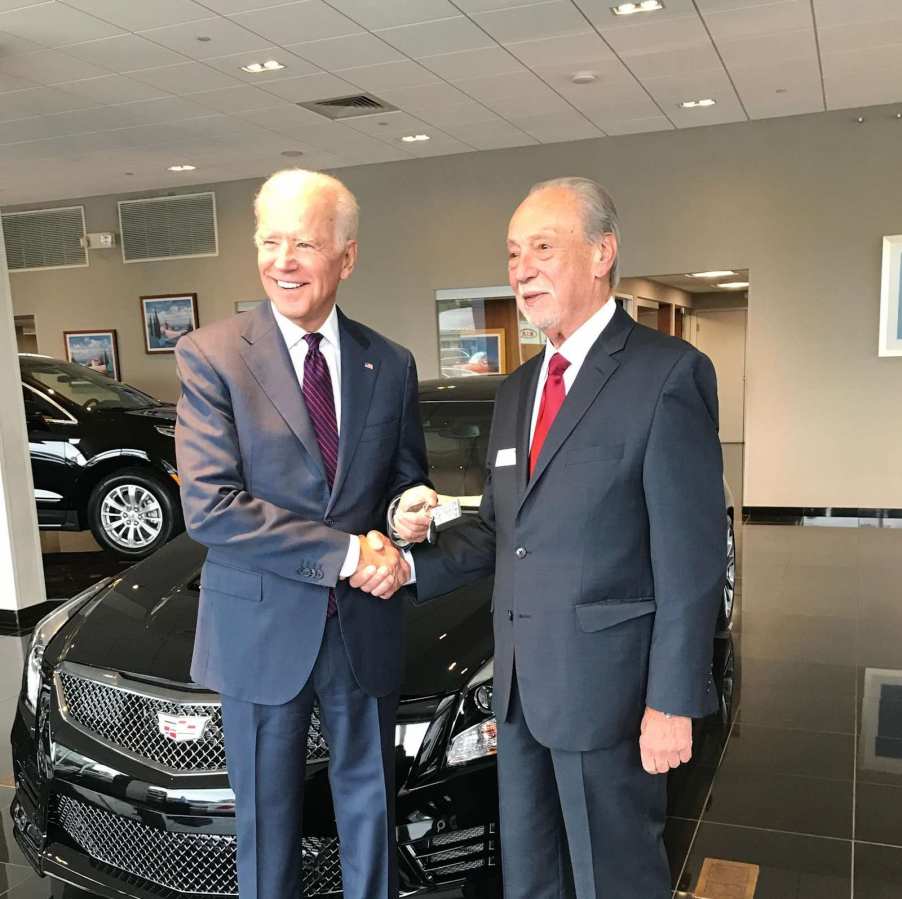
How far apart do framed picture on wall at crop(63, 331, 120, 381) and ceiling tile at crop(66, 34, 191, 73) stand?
5.21 metres

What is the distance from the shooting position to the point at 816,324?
733 cm

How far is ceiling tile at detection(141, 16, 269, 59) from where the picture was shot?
4715 millimetres

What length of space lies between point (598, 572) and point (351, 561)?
0.44 m

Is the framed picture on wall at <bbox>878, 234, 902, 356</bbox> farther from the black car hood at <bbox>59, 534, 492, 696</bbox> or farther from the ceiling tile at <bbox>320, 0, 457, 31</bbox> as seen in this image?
the black car hood at <bbox>59, 534, 492, 696</bbox>

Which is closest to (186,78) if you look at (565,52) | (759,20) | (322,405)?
(565,52)

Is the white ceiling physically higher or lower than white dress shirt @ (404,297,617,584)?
higher

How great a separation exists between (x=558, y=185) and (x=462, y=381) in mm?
1896

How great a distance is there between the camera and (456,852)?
1.79 metres

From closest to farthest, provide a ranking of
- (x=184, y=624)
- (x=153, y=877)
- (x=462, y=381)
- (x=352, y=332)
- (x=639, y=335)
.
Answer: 1. (x=639, y=335)
2. (x=352, y=332)
3. (x=153, y=877)
4. (x=184, y=624)
5. (x=462, y=381)

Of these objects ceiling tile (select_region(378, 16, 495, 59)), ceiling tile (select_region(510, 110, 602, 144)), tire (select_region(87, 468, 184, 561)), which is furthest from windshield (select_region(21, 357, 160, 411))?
ceiling tile (select_region(510, 110, 602, 144))

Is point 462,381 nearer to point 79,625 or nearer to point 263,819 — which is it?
point 79,625

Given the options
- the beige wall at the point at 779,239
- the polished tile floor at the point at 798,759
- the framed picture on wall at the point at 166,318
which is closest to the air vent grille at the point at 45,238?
the framed picture on wall at the point at 166,318

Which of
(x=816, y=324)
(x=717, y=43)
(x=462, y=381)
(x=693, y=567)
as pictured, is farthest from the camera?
(x=816, y=324)

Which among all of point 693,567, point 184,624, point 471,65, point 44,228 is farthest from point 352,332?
point 44,228
